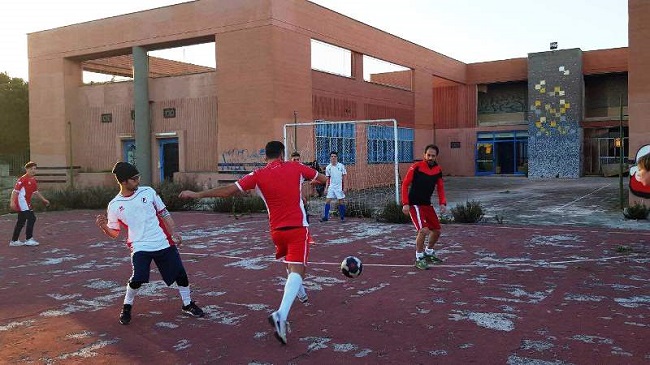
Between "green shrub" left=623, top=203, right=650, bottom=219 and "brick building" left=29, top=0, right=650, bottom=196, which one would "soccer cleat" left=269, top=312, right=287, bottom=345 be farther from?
"brick building" left=29, top=0, right=650, bottom=196

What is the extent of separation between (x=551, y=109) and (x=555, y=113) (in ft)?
1.20

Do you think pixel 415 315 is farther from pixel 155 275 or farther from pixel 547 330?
pixel 155 275

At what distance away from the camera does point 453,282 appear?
7.68m

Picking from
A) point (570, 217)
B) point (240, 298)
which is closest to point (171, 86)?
point (570, 217)

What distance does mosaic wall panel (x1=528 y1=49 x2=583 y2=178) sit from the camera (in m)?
35.9

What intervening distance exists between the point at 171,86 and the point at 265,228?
1446 centimetres

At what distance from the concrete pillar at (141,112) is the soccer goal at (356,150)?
24.9 feet

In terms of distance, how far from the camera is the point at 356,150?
27.0 metres

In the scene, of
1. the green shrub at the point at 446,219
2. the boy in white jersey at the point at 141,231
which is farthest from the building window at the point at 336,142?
the boy in white jersey at the point at 141,231

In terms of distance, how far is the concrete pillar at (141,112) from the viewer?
87.6 feet

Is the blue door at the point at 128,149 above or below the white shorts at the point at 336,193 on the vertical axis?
above

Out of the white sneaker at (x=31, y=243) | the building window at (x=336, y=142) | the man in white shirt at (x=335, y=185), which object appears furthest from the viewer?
the building window at (x=336, y=142)

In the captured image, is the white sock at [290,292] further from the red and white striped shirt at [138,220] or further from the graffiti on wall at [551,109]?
the graffiti on wall at [551,109]

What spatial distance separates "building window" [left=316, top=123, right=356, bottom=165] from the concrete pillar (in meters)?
8.24
